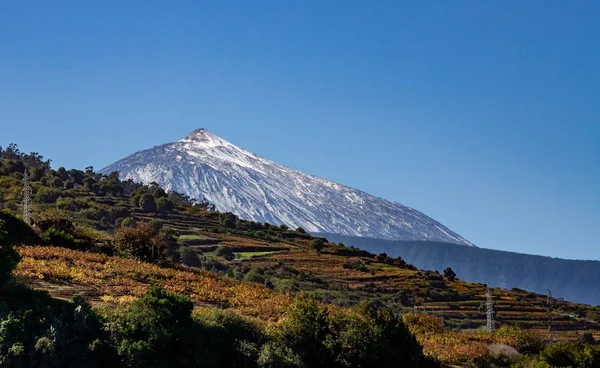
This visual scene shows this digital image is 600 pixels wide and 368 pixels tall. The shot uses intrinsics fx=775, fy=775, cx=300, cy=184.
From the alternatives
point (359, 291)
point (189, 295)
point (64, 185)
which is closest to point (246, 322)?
point (189, 295)

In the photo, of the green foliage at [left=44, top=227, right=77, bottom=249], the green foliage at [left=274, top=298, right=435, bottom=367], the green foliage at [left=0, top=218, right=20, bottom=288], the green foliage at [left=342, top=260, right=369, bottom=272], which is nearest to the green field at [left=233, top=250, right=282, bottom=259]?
the green foliage at [left=342, top=260, right=369, bottom=272]

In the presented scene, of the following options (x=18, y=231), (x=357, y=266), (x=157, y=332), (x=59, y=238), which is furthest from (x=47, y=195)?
(x=157, y=332)

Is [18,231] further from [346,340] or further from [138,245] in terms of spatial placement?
[346,340]

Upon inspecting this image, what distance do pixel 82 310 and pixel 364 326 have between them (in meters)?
11.2

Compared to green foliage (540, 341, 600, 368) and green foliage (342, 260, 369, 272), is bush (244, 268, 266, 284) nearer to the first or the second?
green foliage (342, 260, 369, 272)

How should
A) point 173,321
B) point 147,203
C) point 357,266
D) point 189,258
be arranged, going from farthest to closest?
point 147,203 → point 357,266 → point 189,258 → point 173,321

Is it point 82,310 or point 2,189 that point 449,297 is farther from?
point 82,310

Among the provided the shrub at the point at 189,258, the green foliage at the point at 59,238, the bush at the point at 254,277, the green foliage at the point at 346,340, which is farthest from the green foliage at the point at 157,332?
the bush at the point at 254,277

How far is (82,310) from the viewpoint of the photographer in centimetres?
2527

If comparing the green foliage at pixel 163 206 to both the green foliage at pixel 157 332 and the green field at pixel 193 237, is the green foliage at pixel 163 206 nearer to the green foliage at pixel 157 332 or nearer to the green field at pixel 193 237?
the green field at pixel 193 237

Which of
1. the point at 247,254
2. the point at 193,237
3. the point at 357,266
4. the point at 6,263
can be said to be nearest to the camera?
the point at 6,263

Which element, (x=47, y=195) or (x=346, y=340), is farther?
(x=47, y=195)

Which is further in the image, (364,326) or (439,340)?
(439,340)

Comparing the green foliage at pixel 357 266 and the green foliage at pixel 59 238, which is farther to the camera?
the green foliage at pixel 357 266
